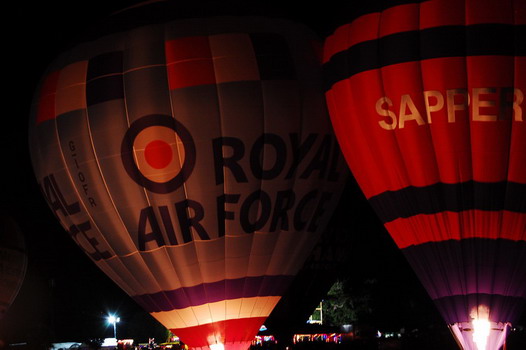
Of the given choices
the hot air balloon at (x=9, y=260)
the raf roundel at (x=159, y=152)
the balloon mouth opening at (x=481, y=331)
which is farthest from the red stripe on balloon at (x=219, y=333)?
the hot air balloon at (x=9, y=260)

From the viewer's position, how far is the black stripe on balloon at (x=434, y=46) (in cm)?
921

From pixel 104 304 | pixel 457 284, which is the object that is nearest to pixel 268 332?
pixel 457 284

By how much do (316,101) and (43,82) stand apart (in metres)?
3.59

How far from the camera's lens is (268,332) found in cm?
2114

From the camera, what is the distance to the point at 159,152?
1055 cm

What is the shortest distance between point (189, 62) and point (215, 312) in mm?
2926

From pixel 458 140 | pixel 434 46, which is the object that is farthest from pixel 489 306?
pixel 434 46

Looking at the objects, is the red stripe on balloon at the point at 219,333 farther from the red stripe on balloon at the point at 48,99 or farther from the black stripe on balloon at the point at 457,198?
the red stripe on balloon at the point at 48,99

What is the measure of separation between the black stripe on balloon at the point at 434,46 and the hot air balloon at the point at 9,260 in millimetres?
10568

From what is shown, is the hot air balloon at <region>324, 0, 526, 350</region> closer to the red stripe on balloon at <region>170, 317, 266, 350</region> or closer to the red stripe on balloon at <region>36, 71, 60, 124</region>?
the red stripe on balloon at <region>170, 317, 266, 350</region>

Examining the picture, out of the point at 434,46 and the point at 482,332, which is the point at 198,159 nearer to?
the point at 434,46

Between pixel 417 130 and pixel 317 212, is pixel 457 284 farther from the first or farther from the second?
pixel 317 212

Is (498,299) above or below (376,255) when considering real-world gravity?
below

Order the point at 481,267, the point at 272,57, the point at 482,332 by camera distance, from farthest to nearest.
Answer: the point at 272,57 → the point at 481,267 → the point at 482,332
